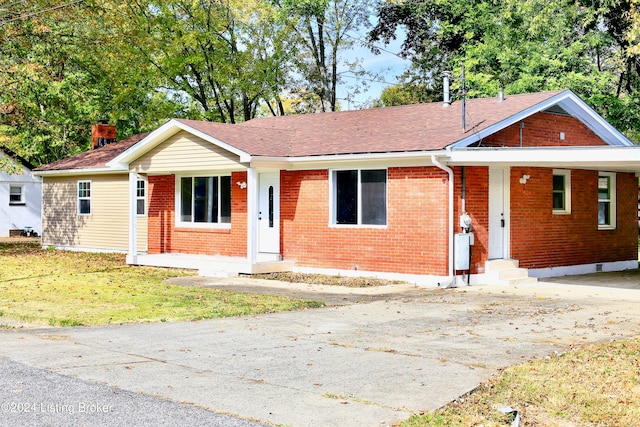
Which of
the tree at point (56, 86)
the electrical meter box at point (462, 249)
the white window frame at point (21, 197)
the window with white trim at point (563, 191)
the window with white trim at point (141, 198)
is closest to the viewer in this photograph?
the electrical meter box at point (462, 249)

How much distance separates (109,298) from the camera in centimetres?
1427

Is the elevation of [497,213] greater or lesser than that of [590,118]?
lesser

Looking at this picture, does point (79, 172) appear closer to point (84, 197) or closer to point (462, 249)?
point (84, 197)

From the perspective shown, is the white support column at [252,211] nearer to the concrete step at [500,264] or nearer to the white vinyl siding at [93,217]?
the concrete step at [500,264]

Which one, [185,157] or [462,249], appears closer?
[462,249]

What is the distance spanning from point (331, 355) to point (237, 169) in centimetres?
1110

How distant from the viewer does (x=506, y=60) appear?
28.9 meters

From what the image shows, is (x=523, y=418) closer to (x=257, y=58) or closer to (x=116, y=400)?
(x=116, y=400)

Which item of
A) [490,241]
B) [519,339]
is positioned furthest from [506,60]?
[519,339]

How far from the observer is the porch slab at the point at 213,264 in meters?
18.6

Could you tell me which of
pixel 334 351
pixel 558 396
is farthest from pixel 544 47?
pixel 558 396

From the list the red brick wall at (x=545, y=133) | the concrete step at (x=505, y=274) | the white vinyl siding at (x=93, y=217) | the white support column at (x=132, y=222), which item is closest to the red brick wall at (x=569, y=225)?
the concrete step at (x=505, y=274)

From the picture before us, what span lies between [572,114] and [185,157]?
34.6 ft

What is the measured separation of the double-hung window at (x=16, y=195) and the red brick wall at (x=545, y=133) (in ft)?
89.6
